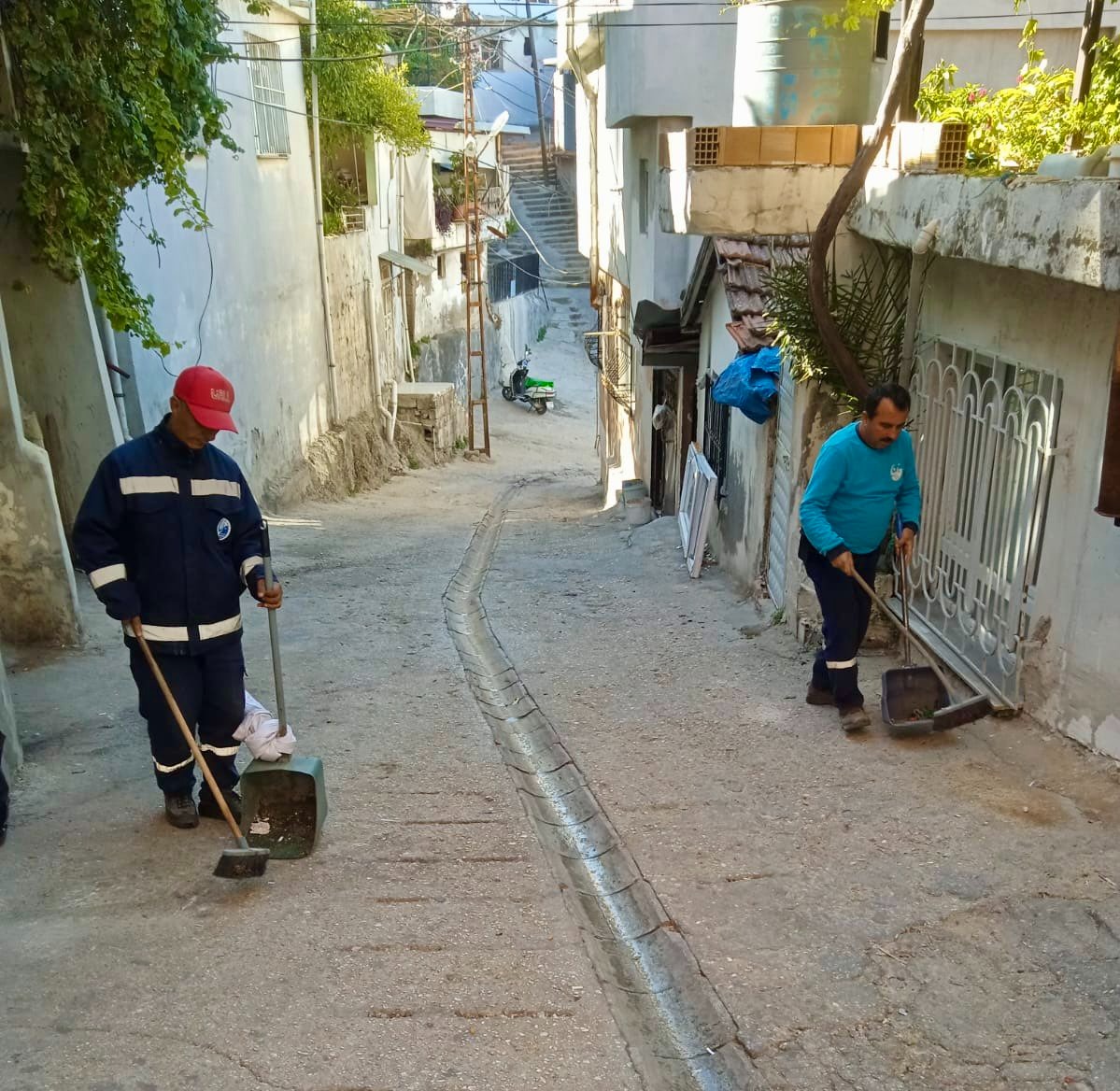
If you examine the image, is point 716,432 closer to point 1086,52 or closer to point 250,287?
point 1086,52

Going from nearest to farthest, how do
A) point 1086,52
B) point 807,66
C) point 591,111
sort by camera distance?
point 1086,52 → point 807,66 → point 591,111

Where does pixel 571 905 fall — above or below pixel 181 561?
below

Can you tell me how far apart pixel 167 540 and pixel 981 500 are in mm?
3887

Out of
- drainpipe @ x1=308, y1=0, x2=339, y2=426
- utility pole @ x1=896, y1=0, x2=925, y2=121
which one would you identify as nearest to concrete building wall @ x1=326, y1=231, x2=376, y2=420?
drainpipe @ x1=308, y1=0, x2=339, y2=426

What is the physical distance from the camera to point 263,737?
13.7 ft

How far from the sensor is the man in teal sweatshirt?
15.9 ft

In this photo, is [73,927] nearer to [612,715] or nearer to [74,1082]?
[74,1082]

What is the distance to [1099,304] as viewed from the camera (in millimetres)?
4211

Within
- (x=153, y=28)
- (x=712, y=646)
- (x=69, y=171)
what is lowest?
(x=712, y=646)

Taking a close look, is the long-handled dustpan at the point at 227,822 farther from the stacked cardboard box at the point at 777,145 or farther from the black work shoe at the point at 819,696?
the stacked cardboard box at the point at 777,145

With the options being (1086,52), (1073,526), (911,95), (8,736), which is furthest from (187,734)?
(1086,52)

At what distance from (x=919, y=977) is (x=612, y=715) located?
2.57 metres

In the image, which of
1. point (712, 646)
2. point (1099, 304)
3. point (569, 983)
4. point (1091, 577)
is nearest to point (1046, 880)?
point (1091, 577)

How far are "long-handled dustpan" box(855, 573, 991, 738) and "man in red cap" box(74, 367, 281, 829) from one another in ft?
9.23
